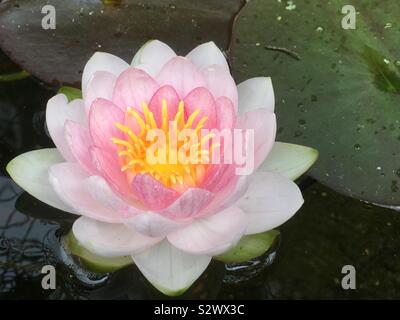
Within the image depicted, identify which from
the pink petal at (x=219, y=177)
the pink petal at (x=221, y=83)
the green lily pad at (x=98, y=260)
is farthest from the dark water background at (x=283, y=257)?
the pink petal at (x=221, y=83)

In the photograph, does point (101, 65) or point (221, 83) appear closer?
point (221, 83)

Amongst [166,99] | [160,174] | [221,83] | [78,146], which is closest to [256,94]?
[221,83]

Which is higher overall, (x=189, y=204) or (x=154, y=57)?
(x=154, y=57)

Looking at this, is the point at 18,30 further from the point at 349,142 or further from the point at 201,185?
the point at 349,142

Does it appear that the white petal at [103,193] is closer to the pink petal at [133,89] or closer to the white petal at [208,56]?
the pink petal at [133,89]

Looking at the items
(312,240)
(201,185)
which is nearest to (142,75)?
(201,185)

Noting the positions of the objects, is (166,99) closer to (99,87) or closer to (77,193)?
(99,87)

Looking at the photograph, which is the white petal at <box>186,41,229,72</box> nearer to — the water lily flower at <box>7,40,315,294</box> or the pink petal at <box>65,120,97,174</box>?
the water lily flower at <box>7,40,315,294</box>
